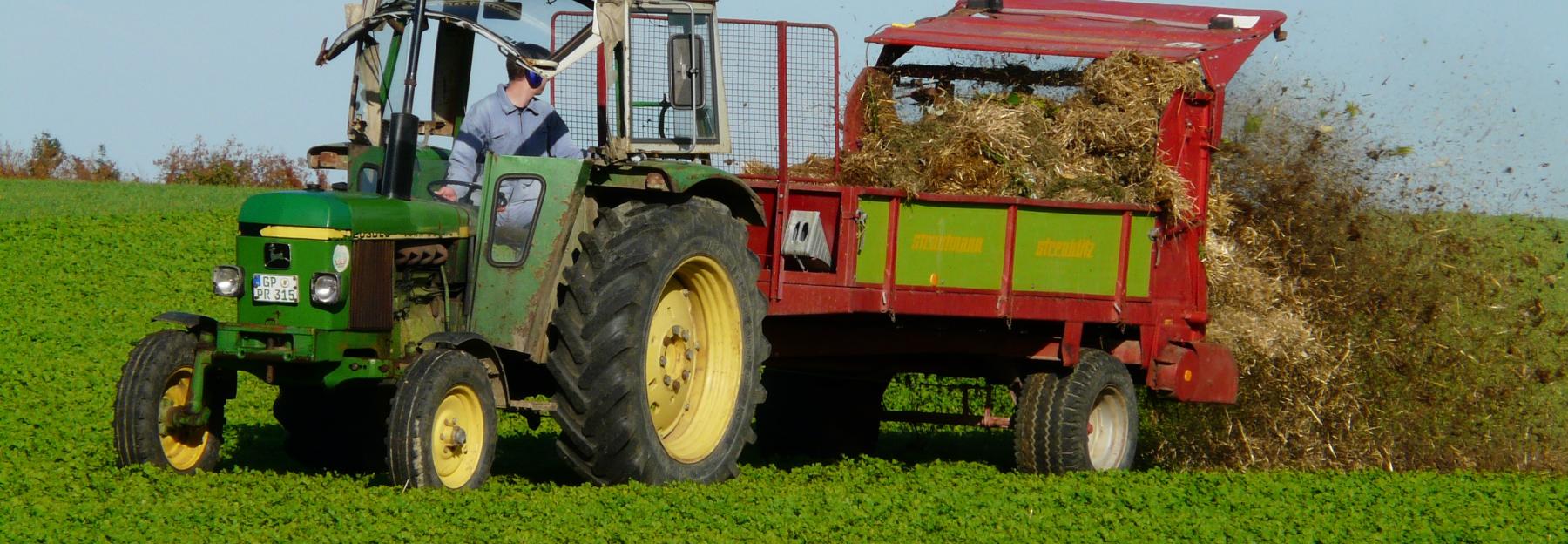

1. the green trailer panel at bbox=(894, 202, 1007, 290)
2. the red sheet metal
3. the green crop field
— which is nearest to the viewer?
the green crop field

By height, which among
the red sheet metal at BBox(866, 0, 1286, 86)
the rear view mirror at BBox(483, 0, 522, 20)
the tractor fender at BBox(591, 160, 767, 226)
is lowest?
the tractor fender at BBox(591, 160, 767, 226)

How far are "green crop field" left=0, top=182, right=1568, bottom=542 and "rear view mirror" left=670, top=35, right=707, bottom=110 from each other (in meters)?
1.74

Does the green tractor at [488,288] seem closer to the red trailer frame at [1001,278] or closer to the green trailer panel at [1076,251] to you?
the red trailer frame at [1001,278]

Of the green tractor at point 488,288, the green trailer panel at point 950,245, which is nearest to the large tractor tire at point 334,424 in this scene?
the green tractor at point 488,288

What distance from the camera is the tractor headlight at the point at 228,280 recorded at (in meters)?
6.62

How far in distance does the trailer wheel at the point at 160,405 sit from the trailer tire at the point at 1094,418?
4335 millimetres

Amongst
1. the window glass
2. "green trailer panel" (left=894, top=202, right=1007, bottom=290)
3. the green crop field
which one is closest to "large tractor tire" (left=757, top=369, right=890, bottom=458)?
the green crop field

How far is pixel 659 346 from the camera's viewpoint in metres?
7.72

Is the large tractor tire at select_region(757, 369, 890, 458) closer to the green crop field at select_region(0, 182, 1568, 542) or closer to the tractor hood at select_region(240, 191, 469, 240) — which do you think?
the green crop field at select_region(0, 182, 1568, 542)

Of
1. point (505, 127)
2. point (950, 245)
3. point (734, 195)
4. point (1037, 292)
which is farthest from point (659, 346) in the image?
point (1037, 292)

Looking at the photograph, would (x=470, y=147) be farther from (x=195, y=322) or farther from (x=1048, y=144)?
(x=1048, y=144)

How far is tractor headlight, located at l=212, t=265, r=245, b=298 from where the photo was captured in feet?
21.7

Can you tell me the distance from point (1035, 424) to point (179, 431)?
4438mm

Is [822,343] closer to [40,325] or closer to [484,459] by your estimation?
[484,459]
